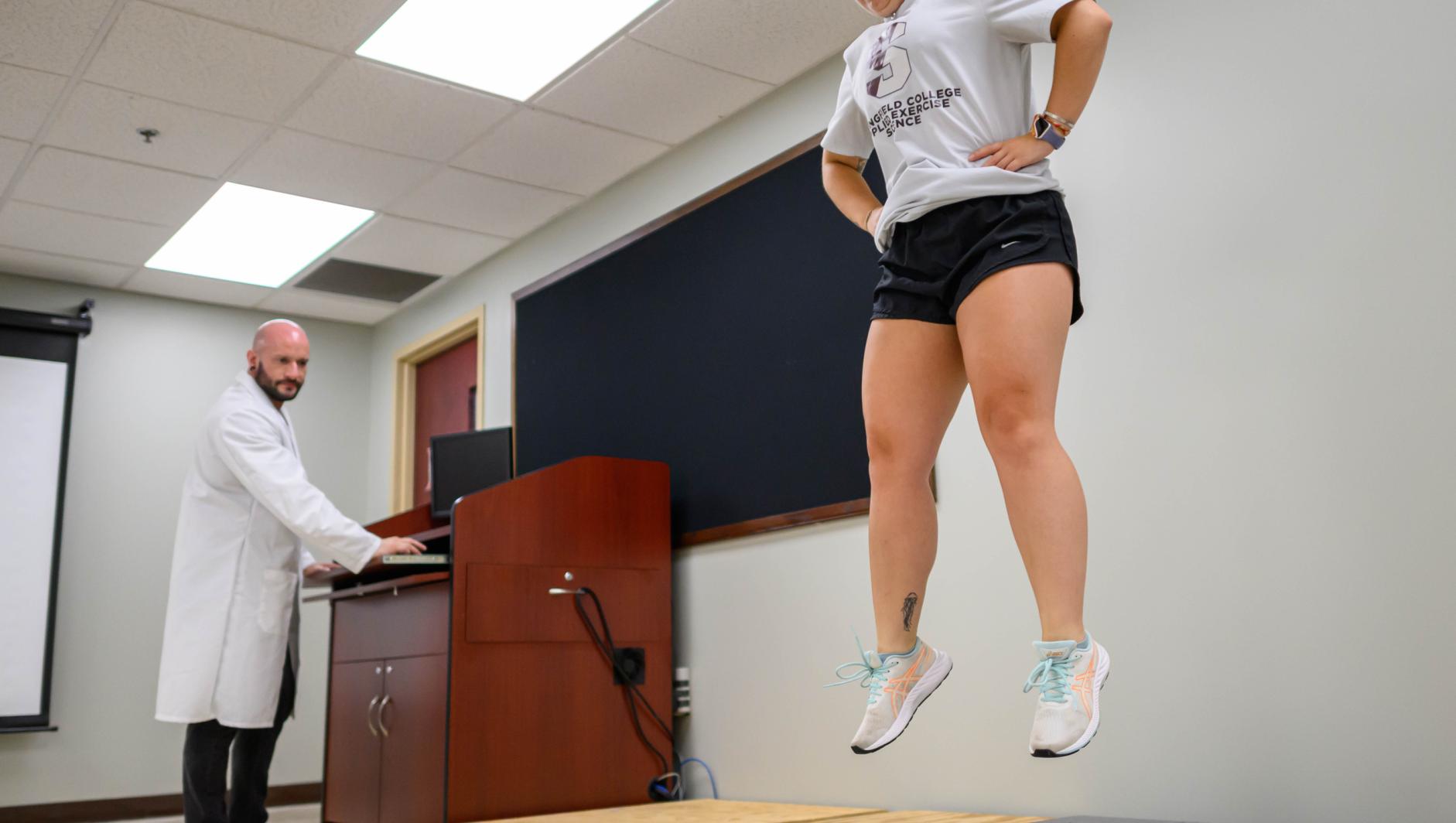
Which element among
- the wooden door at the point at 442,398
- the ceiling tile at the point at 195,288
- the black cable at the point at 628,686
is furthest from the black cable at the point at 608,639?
the ceiling tile at the point at 195,288

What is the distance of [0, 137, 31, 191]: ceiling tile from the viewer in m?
3.97

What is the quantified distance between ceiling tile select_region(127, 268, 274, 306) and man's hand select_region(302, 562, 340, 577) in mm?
2314

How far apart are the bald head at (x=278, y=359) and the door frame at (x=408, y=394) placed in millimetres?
1837

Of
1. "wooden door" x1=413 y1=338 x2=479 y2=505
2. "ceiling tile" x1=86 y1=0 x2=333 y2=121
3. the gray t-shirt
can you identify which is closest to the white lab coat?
"ceiling tile" x1=86 y1=0 x2=333 y2=121

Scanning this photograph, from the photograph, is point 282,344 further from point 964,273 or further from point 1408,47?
point 1408,47

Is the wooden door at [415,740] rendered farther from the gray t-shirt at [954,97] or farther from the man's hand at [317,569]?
the gray t-shirt at [954,97]

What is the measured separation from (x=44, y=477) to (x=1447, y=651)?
17.6ft

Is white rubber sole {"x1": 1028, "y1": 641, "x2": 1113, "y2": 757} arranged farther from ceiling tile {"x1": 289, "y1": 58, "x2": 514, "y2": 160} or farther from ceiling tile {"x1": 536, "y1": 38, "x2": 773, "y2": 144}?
ceiling tile {"x1": 289, "y1": 58, "x2": 514, "y2": 160}

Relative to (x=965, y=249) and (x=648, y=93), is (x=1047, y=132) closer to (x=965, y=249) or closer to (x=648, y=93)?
(x=965, y=249)

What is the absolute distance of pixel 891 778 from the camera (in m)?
3.14

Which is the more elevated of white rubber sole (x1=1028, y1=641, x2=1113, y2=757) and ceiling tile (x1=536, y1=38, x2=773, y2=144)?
ceiling tile (x1=536, y1=38, x2=773, y2=144)

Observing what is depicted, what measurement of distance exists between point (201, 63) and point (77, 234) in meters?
1.81

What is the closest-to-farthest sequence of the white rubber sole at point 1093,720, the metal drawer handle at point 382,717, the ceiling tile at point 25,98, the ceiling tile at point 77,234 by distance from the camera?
the white rubber sole at point 1093,720, the ceiling tile at point 25,98, the metal drawer handle at point 382,717, the ceiling tile at point 77,234

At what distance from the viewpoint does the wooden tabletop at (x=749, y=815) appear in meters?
2.84
